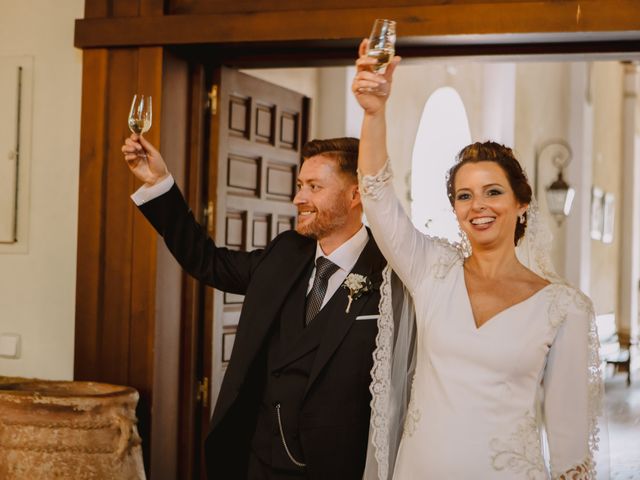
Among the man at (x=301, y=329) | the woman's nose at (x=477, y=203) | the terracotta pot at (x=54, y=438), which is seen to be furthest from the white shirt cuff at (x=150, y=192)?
Result: the woman's nose at (x=477, y=203)

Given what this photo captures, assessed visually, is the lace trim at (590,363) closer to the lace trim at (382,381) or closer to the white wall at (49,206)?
the lace trim at (382,381)

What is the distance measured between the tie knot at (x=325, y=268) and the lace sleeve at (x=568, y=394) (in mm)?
786

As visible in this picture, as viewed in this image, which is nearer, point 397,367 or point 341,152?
point 397,367

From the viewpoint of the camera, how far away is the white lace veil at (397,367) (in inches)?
119

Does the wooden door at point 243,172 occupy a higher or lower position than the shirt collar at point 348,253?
higher

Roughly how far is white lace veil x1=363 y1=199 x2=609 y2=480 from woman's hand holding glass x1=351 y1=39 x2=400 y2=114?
0.69 metres

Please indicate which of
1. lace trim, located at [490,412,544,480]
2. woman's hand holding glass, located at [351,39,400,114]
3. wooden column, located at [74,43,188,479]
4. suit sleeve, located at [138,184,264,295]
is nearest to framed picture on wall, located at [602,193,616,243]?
wooden column, located at [74,43,188,479]

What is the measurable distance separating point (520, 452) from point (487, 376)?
225 mm

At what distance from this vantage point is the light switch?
4867mm

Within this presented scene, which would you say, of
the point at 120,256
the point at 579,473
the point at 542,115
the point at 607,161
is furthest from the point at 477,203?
the point at 607,161

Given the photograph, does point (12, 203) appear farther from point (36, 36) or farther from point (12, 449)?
point (12, 449)

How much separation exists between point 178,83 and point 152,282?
0.97 meters

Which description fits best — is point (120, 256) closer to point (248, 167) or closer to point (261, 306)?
point (248, 167)

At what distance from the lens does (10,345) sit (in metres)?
4.87
